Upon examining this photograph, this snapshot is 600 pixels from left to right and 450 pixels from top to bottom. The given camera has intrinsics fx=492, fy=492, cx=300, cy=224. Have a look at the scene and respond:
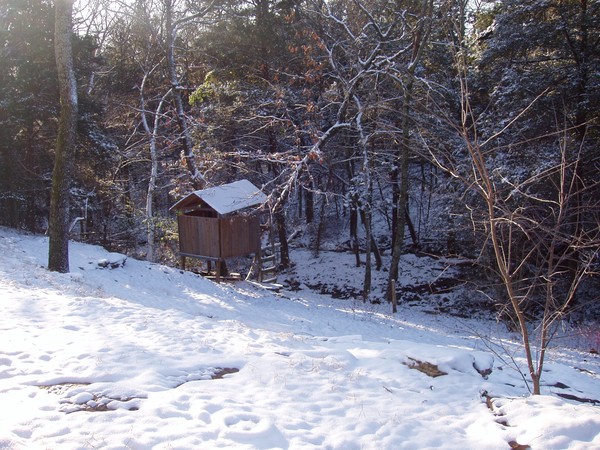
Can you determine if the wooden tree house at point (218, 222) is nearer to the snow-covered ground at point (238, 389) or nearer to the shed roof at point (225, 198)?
the shed roof at point (225, 198)

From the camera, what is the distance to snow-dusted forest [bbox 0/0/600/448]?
1276 centimetres

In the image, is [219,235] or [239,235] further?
[239,235]

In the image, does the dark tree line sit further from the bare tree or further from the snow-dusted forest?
the bare tree

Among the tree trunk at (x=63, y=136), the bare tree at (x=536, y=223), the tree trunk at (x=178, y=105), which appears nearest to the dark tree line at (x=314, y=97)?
the tree trunk at (x=178, y=105)

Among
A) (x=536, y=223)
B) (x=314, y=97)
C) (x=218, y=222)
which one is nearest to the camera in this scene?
(x=536, y=223)

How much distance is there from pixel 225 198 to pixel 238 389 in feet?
36.9

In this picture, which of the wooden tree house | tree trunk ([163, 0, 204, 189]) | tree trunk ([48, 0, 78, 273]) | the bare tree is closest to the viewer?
the bare tree

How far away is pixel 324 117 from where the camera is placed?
19.1 metres

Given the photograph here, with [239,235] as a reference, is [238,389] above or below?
below

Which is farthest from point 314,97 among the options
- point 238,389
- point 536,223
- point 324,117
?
point 536,223

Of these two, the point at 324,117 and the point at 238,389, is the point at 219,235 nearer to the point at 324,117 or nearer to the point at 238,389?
the point at 324,117

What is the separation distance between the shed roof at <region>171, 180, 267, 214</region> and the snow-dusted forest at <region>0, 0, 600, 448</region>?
0.78m

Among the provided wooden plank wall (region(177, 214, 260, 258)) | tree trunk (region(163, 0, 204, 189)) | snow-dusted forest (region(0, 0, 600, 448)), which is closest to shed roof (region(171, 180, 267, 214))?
wooden plank wall (region(177, 214, 260, 258))

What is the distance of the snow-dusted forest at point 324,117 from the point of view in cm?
1276
